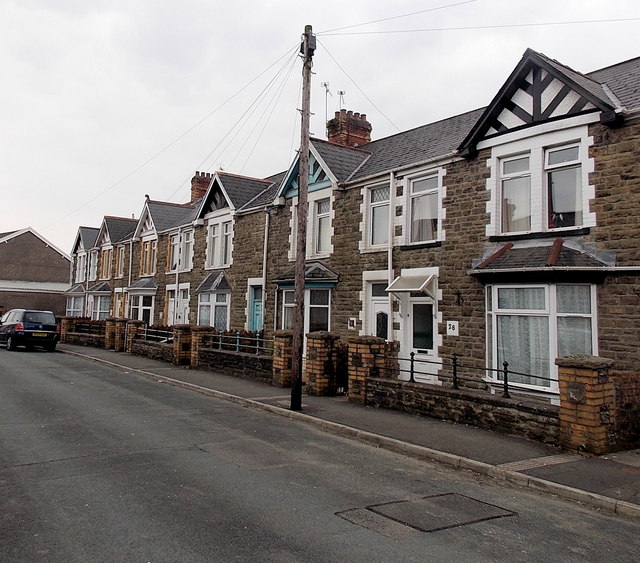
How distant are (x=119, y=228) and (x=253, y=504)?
33.0 meters

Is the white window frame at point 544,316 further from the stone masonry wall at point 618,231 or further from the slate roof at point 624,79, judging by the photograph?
the slate roof at point 624,79

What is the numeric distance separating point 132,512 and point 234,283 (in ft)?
53.4

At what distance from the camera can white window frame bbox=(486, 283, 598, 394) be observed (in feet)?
33.7

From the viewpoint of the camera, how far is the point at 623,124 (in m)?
10.3

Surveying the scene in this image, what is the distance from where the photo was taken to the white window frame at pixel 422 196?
13.4 metres

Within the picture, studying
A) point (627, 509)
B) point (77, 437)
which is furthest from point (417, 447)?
point (77, 437)

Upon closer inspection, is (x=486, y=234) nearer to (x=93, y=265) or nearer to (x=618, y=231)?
(x=618, y=231)

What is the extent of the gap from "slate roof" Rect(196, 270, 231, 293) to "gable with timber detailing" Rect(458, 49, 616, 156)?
11.8 m

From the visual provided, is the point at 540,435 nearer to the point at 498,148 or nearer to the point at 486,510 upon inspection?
the point at 486,510

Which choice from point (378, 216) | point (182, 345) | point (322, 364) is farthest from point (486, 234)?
point (182, 345)

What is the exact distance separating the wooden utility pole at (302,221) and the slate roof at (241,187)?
34.5 feet

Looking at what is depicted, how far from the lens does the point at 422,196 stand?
14195 mm

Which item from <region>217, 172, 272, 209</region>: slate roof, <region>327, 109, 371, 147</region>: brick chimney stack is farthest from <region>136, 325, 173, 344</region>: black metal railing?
<region>327, 109, 371, 147</region>: brick chimney stack

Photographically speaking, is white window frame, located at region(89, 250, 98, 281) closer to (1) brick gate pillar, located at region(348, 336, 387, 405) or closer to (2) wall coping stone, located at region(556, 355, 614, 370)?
(1) brick gate pillar, located at region(348, 336, 387, 405)
